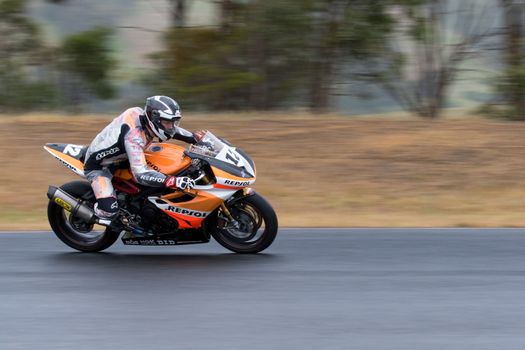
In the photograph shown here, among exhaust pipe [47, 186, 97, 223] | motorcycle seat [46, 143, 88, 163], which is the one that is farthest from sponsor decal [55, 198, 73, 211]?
motorcycle seat [46, 143, 88, 163]

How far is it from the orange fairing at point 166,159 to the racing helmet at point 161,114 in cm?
25

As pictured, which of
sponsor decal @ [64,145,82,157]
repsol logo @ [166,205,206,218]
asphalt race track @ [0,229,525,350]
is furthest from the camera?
sponsor decal @ [64,145,82,157]

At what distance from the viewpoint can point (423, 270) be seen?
915 centimetres

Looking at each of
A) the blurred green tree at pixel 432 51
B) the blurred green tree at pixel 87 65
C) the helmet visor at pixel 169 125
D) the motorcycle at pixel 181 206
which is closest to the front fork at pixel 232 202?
the motorcycle at pixel 181 206

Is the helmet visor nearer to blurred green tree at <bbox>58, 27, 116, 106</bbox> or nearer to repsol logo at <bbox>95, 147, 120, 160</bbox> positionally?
repsol logo at <bbox>95, 147, 120, 160</bbox>

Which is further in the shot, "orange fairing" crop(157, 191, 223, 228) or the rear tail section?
the rear tail section

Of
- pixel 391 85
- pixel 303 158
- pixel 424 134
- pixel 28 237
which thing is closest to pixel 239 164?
pixel 28 237

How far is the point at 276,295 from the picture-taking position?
317 inches

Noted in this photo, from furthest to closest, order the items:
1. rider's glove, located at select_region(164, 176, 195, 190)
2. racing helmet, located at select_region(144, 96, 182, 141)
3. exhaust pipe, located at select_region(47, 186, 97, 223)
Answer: exhaust pipe, located at select_region(47, 186, 97, 223), racing helmet, located at select_region(144, 96, 182, 141), rider's glove, located at select_region(164, 176, 195, 190)

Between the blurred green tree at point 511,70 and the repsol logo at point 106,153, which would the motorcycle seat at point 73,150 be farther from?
the blurred green tree at point 511,70

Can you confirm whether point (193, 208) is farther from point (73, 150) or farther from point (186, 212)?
point (73, 150)

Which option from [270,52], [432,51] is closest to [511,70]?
[432,51]

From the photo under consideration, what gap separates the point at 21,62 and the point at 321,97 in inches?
387

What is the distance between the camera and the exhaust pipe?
9961 millimetres
